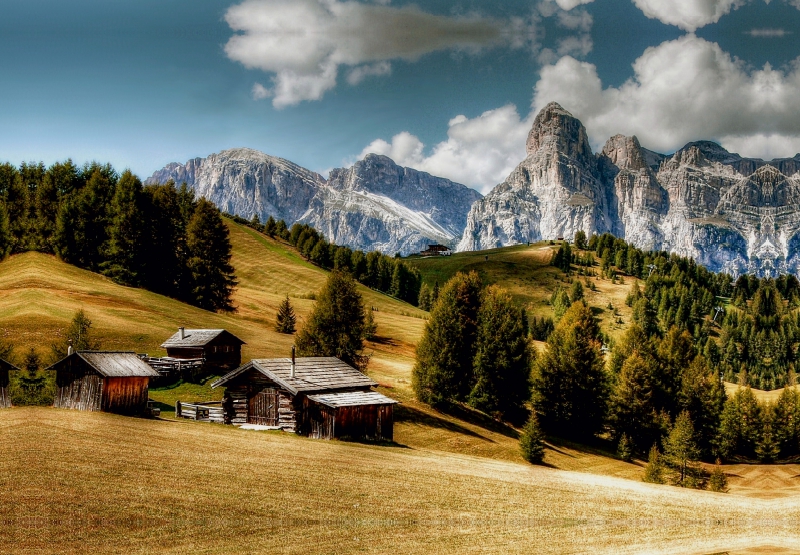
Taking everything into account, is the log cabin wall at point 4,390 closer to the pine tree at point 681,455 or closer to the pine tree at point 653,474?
the pine tree at point 653,474

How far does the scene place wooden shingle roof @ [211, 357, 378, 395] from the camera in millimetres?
50487

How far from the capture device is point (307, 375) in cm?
5278

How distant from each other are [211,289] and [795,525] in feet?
275

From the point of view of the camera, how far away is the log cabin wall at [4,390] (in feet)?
135

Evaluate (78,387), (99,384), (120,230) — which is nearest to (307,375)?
(99,384)

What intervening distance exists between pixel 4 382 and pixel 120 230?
54.4 m

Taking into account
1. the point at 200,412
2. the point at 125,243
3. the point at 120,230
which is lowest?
the point at 200,412

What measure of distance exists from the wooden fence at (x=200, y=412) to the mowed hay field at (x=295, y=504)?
30.4 ft

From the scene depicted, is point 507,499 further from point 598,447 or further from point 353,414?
point 598,447

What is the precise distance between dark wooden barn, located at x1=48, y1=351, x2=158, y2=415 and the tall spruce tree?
29647 mm

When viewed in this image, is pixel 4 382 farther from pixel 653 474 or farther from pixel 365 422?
pixel 653 474

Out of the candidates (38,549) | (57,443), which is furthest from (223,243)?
(38,549)

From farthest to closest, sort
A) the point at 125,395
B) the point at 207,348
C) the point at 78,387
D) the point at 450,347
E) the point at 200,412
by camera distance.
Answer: the point at 450,347 < the point at 207,348 < the point at 200,412 < the point at 125,395 < the point at 78,387

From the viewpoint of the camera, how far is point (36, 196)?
3863 inches
